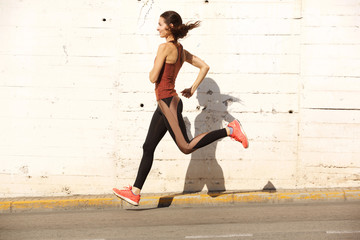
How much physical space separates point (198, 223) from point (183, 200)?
1.32m

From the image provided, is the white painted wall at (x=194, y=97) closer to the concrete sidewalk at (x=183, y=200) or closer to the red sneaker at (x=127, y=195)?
the concrete sidewalk at (x=183, y=200)

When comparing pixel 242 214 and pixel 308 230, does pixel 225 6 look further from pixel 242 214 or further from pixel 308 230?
pixel 308 230

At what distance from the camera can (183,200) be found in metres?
7.69

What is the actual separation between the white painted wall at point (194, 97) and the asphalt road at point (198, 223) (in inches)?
38.1

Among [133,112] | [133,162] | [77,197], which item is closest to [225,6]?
[133,112]

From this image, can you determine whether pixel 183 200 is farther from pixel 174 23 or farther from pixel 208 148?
pixel 174 23

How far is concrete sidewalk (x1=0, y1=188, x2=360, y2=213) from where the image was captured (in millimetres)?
7676

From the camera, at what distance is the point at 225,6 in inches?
320

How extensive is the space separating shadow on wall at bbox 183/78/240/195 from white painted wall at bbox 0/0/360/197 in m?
0.01

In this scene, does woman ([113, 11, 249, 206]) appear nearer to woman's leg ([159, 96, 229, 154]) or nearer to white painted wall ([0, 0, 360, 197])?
woman's leg ([159, 96, 229, 154])

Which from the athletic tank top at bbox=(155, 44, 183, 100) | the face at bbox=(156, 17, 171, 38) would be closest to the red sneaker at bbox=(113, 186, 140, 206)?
the athletic tank top at bbox=(155, 44, 183, 100)

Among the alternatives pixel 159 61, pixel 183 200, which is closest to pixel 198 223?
pixel 183 200

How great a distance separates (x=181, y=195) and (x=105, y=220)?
146 cm

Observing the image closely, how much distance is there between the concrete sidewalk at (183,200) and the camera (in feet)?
25.2
